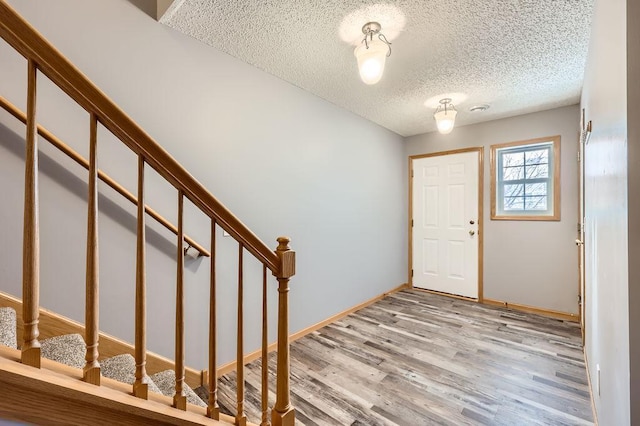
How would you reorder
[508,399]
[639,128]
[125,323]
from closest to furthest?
[639,128] < [125,323] < [508,399]

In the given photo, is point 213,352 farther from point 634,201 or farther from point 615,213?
point 615,213

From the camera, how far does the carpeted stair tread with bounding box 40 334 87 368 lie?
1208mm

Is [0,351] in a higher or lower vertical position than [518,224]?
lower

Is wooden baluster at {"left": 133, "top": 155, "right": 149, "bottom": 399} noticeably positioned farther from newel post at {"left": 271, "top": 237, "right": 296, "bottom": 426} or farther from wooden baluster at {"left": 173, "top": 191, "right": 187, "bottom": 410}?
newel post at {"left": 271, "top": 237, "right": 296, "bottom": 426}

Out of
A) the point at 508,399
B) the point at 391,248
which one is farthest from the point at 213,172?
the point at 391,248

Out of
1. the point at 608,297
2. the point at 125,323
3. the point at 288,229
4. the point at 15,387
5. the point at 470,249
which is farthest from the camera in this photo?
the point at 470,249

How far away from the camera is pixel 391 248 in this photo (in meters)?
4.06

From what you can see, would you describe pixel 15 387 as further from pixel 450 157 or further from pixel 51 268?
pixel 450 157

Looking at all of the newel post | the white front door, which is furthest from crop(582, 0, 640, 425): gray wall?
the white front door

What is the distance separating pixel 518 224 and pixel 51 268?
430 centimetres

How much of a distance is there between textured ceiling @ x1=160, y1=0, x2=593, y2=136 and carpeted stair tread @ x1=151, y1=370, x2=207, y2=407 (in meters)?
2.11

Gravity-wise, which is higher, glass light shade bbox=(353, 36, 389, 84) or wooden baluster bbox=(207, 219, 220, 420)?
glass light shade bbox=(353, 36, 389, 84)

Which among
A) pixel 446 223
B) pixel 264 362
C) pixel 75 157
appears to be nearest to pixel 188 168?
pixel 75 157

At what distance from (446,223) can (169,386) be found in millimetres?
3714
